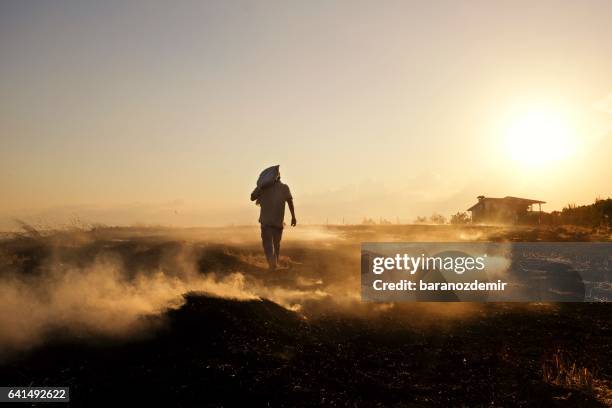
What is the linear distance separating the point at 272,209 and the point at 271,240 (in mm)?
854

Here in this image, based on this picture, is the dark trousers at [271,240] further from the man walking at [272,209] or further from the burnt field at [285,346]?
the burnt field at [285,346]

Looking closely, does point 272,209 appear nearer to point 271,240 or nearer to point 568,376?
point 271,240

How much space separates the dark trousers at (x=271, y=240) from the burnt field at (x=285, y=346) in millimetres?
1183

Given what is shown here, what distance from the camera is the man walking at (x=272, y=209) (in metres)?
13.9

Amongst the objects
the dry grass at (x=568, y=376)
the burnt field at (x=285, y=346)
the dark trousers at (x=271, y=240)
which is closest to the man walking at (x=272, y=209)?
the dark trousers at (x=271, y=240)

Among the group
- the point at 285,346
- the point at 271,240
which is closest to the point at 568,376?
the point at 285,346

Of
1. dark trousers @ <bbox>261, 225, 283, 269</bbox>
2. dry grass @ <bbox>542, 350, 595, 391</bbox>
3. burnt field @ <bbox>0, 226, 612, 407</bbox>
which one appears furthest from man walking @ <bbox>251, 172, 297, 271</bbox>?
dry grass @ <bbox>542, 350, 595, 391</bbox>

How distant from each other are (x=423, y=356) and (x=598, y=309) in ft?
23.0

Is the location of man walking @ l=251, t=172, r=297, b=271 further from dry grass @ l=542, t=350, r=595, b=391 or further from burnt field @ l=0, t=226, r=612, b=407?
dry grass @ l=542, t=350, r=595, b=391

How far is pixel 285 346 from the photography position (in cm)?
789

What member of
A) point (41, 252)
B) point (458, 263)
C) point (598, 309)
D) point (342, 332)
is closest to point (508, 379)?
point (342, 332)

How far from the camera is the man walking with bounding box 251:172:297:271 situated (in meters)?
13.9

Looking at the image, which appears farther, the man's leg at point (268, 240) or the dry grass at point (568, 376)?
the man's leg at point (268, 240)

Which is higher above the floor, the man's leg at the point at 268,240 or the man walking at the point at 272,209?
the man walking at the point at 272,209
